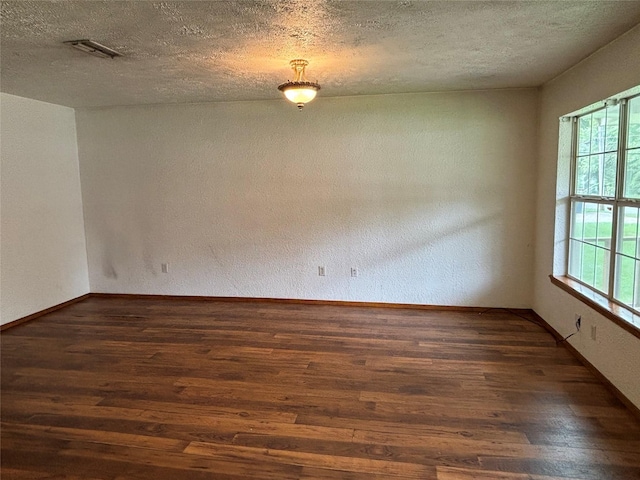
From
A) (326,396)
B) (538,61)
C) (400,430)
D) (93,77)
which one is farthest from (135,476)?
(538,61)

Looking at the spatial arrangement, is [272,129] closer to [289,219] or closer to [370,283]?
[289,219]

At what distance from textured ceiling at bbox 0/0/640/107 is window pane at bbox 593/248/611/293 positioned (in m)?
1.49

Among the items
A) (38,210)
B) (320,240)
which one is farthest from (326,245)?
(38,210)

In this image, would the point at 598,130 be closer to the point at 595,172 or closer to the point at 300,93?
the point at 595,172

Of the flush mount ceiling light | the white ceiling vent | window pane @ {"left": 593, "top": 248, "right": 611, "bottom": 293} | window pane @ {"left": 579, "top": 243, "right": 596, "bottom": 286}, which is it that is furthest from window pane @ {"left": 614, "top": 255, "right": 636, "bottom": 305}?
the white ceiling vent

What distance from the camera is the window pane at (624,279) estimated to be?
284cm

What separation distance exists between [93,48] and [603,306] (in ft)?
12.9

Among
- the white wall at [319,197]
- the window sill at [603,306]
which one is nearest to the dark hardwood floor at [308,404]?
the window sill at [603,306]

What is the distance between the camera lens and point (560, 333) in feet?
12.3

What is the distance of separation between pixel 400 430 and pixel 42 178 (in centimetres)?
466

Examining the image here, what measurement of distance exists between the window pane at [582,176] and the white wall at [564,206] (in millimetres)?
117

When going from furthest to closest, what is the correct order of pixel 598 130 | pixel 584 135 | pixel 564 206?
pixel 564 206 → pixel 584 135 → pixel 598 130

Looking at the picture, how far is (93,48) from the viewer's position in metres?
2.88

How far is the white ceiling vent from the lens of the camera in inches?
109
